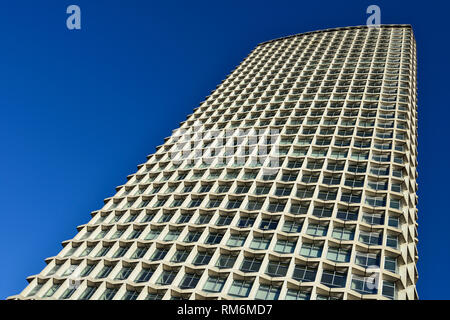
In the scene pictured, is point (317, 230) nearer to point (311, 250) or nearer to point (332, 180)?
point (311, 250)

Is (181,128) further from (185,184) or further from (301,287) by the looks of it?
(301,287)

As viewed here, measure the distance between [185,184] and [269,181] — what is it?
36.1 ft

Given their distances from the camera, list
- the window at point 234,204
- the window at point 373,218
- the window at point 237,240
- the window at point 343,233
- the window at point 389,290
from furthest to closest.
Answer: the window at point 234,204, the window at point 237,240, the window at point 373,218, the window at point 343,233, the window at point 389,290

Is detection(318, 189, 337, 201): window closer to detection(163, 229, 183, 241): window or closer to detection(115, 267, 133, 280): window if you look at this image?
detection(163, 229, 183, 241): window

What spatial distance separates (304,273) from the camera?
121 feet

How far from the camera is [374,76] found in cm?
6988

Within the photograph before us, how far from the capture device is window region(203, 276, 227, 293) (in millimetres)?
36531

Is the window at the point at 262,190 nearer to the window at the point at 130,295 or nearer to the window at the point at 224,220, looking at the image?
the window at the point at 224,220

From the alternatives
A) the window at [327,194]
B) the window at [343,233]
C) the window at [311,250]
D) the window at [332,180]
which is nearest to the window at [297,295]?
the window at [311,250]

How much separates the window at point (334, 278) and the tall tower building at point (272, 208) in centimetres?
9

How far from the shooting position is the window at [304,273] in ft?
119

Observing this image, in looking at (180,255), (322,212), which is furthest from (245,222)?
(322,212)

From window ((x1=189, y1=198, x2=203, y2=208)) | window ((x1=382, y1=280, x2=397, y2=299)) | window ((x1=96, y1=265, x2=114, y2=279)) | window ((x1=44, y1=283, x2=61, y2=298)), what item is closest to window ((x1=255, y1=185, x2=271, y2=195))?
window ((x1=189, y1=198, x2=203, y2=208))
